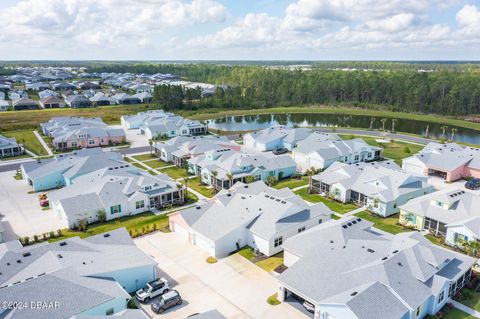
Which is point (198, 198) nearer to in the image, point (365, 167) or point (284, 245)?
point (284, 245)

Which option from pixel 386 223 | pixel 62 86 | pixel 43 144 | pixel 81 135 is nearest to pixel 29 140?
pixel 43 144

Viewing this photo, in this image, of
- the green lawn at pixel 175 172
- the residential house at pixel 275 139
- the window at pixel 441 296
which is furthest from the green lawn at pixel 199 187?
the window at pixel 441 296

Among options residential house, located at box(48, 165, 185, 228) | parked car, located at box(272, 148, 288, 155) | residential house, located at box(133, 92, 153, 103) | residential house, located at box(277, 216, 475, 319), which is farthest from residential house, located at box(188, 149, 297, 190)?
residential house, located at box(133, 92, 153, 103)

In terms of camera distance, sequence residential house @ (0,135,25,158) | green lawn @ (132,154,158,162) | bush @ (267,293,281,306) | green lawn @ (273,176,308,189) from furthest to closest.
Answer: residential house @ (0,135,25,158) < green lawn @ (132,154,158,162) < green lawn @ (273,176,308,189) < bush @ (267,293,281,306)

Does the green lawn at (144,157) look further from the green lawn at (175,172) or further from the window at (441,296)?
the window at (441,296)

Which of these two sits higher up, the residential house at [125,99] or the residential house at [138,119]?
the residential house at [125,99]

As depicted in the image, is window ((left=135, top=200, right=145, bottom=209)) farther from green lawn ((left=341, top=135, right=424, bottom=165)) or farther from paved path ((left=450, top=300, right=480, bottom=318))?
green lawn ((left=341, top=135, right=424, bottom=165))

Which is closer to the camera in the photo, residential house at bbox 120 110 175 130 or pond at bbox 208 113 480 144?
residential house at bbox 120 110 175 130
